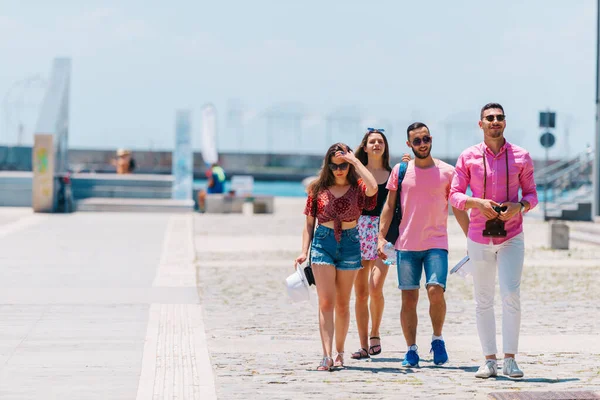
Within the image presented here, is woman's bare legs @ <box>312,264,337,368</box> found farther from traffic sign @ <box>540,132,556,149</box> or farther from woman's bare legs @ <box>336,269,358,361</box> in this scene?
traffic sign @ <box>540,132,556,149</box>

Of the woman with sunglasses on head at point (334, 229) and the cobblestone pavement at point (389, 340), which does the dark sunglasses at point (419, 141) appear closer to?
the woman with sunglasses on head at point (334, 229)

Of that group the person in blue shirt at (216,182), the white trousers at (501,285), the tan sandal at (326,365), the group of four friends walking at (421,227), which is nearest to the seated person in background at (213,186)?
the person in blue shirt at (216,182)

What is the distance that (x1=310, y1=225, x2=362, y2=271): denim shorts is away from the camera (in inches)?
320

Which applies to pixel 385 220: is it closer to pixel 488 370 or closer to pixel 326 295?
pixel 326 295

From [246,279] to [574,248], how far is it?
8.17m

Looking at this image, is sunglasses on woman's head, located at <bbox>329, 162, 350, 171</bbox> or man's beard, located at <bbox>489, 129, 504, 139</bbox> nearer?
man's beard, located at <bbox>489, 129, 504, 139</bbox>

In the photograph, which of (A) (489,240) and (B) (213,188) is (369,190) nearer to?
(A) (489,240)

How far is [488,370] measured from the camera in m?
7.64

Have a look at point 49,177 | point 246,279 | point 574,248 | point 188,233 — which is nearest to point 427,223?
point 246,279

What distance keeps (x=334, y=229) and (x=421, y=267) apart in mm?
766

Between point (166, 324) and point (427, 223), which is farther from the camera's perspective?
point (166, 324)

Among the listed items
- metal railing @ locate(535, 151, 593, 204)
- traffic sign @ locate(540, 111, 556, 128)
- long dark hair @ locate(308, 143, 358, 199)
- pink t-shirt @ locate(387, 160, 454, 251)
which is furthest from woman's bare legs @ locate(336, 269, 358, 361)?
traffic sign @ locate(540, 111, 556, 128)

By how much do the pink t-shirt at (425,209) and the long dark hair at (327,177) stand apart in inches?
16.0

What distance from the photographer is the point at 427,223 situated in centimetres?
824
